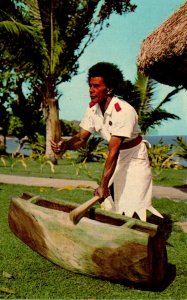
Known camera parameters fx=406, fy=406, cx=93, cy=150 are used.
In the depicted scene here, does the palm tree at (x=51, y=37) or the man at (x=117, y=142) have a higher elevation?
the palm tree at (x=51, y=37)

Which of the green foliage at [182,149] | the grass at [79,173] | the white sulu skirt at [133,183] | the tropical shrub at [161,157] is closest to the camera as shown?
the white sulu skirt at [133,183]

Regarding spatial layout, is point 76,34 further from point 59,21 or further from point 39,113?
point 39,113

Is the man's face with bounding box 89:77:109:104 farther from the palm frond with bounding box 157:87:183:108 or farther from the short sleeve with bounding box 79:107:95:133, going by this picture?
the palm frond with bounding box 157:87:183:108

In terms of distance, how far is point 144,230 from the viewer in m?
2.83

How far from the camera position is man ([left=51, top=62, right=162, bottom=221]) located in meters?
3.06

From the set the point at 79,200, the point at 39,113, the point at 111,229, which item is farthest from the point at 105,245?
the point at 39,113

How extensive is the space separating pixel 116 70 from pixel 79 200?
10.6 feet

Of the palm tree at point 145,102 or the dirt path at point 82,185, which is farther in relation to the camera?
the palm tree at point 145,102

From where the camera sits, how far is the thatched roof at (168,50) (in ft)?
18.3

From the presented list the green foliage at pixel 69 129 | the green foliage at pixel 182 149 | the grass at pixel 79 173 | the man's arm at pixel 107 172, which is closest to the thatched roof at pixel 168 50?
the grass at pixel 79 173

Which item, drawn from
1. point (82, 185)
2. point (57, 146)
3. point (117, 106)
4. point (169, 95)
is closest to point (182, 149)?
point (169, 95)

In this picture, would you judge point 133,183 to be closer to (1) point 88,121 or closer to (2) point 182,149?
(1) point 88,121

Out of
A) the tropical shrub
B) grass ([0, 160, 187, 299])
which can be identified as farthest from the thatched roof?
the tropical shrub

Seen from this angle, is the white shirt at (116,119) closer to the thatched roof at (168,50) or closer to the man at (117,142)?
the man at (117,142)
